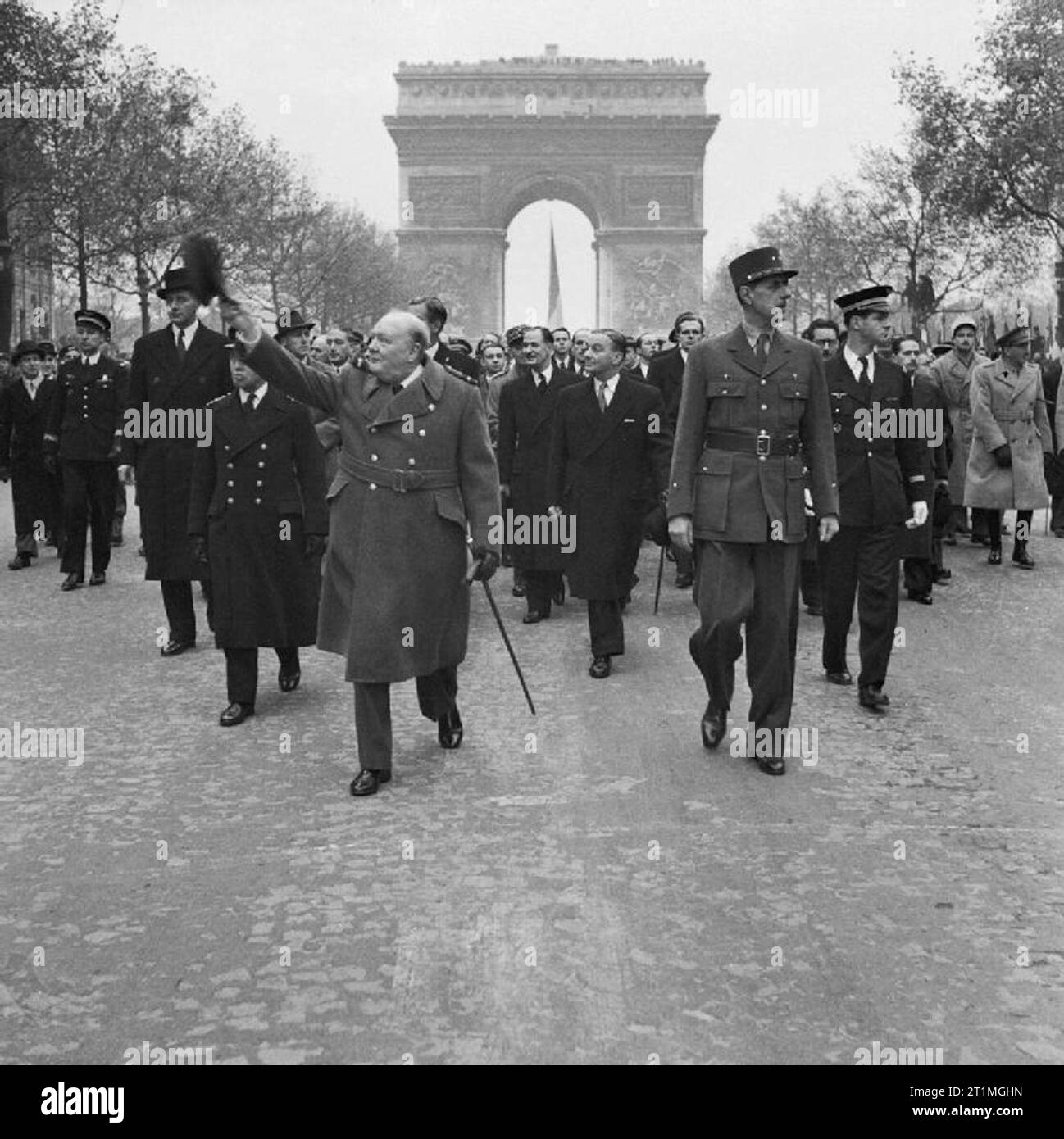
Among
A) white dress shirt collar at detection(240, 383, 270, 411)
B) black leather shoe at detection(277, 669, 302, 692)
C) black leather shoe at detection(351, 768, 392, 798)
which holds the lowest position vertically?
black leather shoe at detection(351, 768, 392, 798)

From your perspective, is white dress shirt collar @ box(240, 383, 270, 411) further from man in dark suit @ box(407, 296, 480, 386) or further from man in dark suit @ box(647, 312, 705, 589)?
man in dark suit @ box(647, 312, 705, 589)

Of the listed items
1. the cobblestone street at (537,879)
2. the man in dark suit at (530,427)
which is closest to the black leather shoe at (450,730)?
the cobblestone street at (537,879)

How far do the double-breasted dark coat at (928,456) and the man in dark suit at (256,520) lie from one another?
10.4ft

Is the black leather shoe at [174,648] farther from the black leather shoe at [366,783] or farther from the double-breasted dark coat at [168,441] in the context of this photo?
the black leather shoe at [366,783]

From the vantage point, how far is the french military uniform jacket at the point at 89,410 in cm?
1233

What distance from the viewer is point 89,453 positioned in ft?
40.3

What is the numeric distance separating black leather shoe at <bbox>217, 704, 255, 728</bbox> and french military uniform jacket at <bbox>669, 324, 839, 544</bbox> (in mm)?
2314

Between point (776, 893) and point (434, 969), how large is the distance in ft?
3.96

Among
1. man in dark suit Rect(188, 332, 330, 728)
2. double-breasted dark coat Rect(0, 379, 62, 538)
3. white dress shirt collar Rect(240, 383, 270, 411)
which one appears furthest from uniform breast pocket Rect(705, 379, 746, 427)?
double-breasted dark coat Rect(0, 379, 62, 538)

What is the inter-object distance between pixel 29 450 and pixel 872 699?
30.0 ft

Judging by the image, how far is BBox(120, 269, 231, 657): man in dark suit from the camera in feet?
30.7

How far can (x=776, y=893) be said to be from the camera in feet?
16.5

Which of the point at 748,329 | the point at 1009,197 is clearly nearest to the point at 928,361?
Answer: the point at 748,329

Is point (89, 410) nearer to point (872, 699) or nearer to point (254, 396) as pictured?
point (254, 396)
